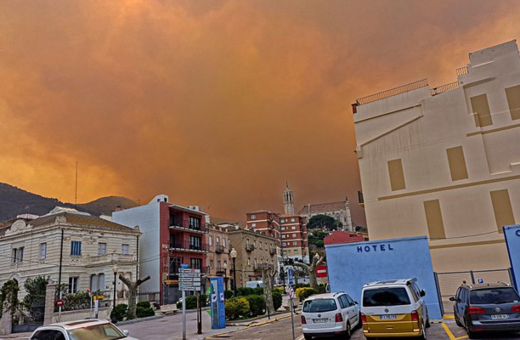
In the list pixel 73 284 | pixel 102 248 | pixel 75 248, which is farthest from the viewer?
pixel 102 248

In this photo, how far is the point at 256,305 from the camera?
83.1 feet

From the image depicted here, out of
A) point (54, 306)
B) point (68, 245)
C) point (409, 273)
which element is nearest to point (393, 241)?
point (409, 273)

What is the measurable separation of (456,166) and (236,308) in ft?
66.4

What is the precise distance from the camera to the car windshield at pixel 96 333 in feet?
31.1

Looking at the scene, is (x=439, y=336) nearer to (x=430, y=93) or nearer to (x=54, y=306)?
(x=430, y=93)

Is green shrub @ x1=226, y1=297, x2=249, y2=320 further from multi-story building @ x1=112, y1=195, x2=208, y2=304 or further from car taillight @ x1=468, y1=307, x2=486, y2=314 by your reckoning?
multi-story building @ x1=112, y1=195, x2=208, y2=304

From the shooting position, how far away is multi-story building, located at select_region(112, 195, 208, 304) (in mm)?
44188

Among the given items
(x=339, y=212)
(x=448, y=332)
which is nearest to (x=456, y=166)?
(x=448, y=332)

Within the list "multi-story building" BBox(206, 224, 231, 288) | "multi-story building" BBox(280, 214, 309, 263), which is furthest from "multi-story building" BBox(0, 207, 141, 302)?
"multi-story building" BBox(280, 214, 309, 263)

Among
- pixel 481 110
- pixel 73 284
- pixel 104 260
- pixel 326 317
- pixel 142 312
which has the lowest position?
pixel 142 312

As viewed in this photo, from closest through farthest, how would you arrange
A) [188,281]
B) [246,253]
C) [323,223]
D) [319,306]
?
[319,306]
[188,281]
[246,253]
[323,223]

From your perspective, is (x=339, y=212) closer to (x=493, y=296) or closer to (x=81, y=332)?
(x=493, y=296)

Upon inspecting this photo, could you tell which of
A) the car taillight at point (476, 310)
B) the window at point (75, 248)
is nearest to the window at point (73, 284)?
the window at point (75, 248)

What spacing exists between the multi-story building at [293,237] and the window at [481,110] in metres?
94.5
